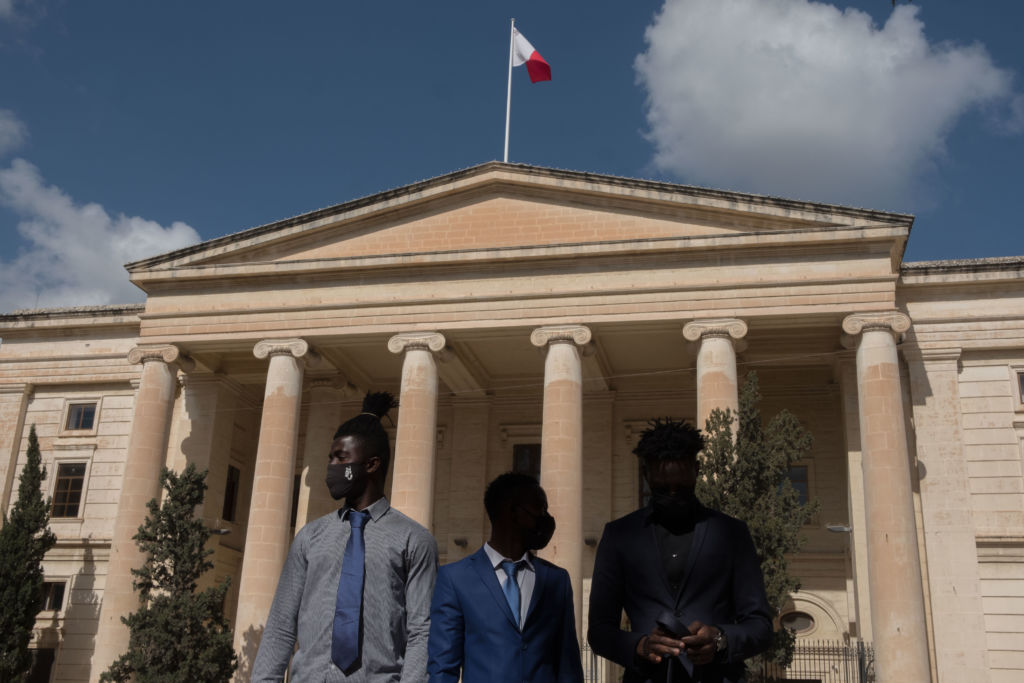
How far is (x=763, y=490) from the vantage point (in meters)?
21.4

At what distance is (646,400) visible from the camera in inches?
1315

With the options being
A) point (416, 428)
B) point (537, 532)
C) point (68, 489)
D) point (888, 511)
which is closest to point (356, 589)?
point (537, 532)

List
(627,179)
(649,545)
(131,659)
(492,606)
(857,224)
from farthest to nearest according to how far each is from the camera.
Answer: (627,179), (857,224), (131,659), (492,606), (649,545)

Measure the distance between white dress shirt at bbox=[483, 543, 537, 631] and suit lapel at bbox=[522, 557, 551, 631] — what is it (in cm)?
2

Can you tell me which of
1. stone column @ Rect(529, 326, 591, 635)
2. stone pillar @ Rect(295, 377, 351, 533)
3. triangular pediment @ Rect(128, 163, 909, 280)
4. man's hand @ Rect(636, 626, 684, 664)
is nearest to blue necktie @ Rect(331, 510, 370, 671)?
man's hand @ Rect(636, 626, 684, 664)

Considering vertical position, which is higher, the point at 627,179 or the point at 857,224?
the point at 627,179

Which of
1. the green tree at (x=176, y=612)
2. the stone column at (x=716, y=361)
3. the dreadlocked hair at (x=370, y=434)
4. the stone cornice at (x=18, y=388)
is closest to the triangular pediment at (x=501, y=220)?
the stone column at (x=716, y=361)

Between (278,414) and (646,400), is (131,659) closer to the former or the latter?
(278,414)

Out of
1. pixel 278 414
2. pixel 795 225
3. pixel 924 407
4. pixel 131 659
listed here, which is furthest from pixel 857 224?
pixel 131 659

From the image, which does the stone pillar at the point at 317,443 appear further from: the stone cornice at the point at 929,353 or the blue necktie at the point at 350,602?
the blue necktie at the point at 350,602

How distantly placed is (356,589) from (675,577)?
1.73 m

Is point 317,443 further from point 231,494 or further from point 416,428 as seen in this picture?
point 416,428

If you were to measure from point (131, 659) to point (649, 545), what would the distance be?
2218cm

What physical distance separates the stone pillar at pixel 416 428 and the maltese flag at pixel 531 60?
38.1 feet
